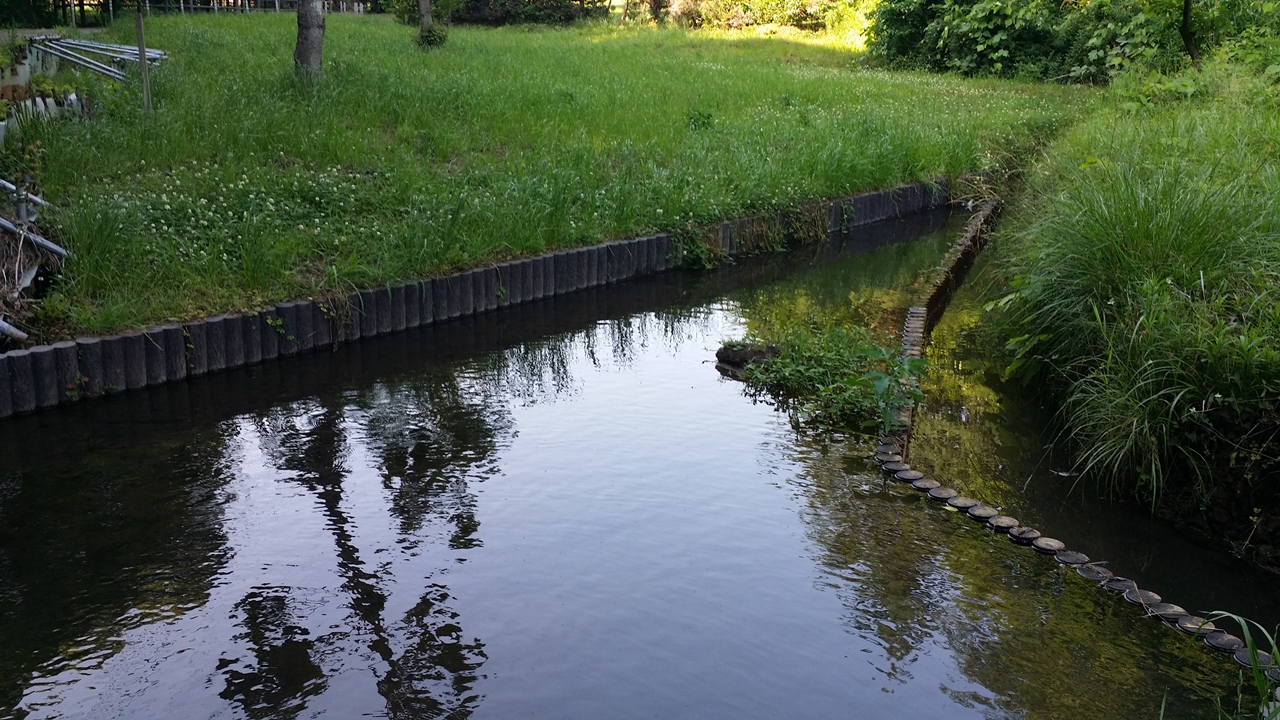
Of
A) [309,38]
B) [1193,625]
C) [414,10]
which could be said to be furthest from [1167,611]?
[414,10]

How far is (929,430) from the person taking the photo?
20.6 feet

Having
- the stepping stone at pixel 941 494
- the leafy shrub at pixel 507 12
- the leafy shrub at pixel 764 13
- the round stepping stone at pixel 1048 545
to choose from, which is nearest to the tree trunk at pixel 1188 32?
the stepping stone at pixel 941 494

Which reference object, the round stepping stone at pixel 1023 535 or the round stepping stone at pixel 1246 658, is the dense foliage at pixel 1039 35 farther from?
the round stepping stone at pixel 1246 658

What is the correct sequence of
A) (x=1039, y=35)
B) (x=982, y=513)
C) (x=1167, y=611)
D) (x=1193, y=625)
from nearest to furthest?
(x=1193, y=625)
(x=1167, y=611)
(x=982, y=513)
(x=1039, y=35)

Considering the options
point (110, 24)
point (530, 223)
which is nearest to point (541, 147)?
point (530, 223)

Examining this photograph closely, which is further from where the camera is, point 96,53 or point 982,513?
point 96,53

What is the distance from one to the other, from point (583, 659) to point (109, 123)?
26.5 feet

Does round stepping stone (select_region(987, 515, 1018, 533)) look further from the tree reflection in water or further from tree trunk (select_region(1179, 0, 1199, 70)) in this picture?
tree trunk (select_region(1179, 0, 1199, 70))

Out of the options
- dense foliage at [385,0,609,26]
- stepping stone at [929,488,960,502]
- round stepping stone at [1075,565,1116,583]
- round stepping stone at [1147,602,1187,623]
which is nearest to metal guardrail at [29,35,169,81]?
stepping stone at [929,488,960,502]

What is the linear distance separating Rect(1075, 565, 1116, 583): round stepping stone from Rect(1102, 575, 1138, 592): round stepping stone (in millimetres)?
34

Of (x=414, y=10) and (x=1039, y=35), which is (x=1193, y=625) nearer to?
(x=1039, y=35)

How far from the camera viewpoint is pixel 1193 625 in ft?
13.2

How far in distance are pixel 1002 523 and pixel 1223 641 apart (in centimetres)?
114

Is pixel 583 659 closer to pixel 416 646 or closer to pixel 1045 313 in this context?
pixel 416 646
